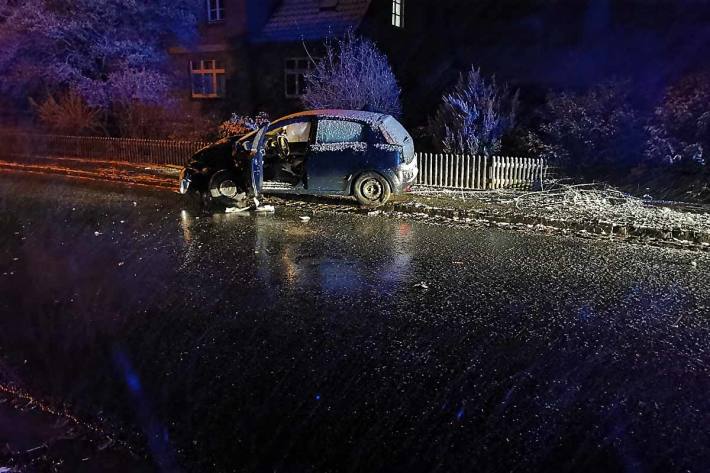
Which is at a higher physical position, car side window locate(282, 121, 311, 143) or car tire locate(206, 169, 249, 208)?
car side window locate(282, 121, 311, 143)

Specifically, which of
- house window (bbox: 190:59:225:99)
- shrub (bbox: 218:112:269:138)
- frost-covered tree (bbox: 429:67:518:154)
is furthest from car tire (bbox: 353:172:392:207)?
house window (bbox: 190:59:225:99)

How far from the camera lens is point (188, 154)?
59.3ft

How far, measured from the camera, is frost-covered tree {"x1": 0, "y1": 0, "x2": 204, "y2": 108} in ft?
65.3

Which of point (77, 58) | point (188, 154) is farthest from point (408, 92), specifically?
point (77, 58)

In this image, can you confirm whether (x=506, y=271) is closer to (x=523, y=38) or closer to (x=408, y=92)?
(x=408, y=92)

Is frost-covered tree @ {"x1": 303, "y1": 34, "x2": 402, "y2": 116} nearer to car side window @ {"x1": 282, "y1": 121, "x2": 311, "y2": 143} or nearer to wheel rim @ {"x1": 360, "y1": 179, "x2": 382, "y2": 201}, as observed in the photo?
car side window @ {"x1": 282, "y1": 121, "x2": 311, "y2": 143}

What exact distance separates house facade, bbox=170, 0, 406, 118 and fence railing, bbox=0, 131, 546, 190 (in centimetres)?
512

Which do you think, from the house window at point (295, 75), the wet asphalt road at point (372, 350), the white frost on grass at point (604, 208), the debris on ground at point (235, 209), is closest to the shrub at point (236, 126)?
the house window at point (295, 75)

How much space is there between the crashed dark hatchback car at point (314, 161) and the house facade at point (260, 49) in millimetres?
11672

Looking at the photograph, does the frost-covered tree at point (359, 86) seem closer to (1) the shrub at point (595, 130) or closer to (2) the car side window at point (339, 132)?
(1) the shrub at point (595, 130)

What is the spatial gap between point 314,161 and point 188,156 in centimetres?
824

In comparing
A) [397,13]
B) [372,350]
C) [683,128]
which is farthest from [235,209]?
[397,13]

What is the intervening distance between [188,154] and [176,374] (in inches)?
567

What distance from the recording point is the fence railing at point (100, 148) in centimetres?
1844
